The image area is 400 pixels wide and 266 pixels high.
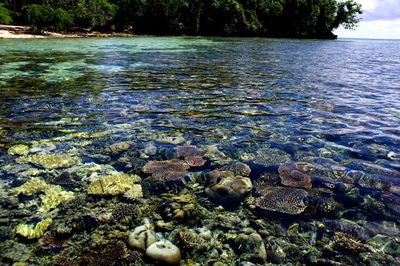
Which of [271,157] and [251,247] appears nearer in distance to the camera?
[251,247]

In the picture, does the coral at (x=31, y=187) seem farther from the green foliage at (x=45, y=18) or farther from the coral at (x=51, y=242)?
the green foliage at (x=45, y=18)

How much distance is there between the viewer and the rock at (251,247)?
3.24m

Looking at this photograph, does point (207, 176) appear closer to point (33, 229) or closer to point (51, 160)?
point (33, 229)

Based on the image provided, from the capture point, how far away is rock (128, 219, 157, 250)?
3.34 m

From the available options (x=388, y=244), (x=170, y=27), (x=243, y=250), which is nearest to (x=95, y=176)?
(x=243, y=250)

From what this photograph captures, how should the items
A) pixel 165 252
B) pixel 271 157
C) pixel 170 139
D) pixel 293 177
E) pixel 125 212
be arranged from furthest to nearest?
pixel 170 139
pixel 271 157
pixel 293 177
pixel 125 212
pixel 165 252

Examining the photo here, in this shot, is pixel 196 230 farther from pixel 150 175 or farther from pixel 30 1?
pixel 30 1

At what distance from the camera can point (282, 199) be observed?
427 cm

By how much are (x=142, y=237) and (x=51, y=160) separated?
2898 mm

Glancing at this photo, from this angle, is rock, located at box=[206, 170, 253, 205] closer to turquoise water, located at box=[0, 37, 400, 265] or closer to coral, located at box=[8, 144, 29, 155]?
turquoise water, located at box=[0, 37, 400, 265]

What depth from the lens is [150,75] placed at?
1548cm

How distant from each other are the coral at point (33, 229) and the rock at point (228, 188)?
224 cm

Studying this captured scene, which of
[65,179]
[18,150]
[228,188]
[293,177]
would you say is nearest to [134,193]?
[65,179]

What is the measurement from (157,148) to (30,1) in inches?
4385
